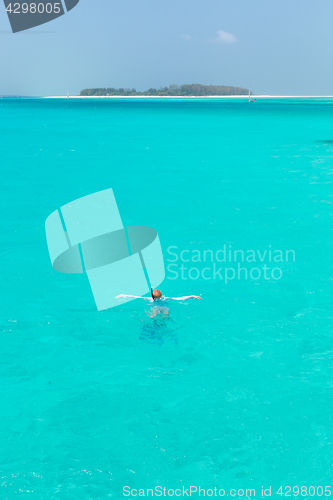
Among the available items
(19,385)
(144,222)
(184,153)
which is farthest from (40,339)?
(184,153)

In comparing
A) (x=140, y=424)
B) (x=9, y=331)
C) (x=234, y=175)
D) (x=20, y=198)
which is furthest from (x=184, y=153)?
(x=140, y=424)

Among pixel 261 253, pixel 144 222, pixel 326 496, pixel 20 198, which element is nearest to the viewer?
pixel 326 496

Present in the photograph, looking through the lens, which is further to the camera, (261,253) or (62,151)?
(62,151)

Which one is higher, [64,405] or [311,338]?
[64,405]

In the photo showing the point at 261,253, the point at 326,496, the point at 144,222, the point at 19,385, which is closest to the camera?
the point at 326,496

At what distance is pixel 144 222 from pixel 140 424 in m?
20.7

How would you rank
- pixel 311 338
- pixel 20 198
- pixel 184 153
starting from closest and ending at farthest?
1. pixel 311 338
2. pixel 20 198
3. pixel 184 153

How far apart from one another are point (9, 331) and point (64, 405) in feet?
18.2

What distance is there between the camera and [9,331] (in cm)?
1828

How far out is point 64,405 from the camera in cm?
1423

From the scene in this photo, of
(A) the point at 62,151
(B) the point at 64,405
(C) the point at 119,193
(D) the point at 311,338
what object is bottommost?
(D) the point at 311,338

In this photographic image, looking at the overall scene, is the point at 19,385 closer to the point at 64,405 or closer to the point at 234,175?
the point at 64,405

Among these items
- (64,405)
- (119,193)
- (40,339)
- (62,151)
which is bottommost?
(64,405)

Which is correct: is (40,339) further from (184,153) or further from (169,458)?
(184,153)
